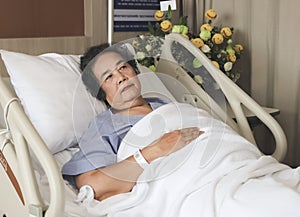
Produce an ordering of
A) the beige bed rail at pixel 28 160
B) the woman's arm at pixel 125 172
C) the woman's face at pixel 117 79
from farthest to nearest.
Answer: the woman's face at pixel 117 79 → the woman's arm at pixel 125 172 → the beige bed rail at pixel 28 160

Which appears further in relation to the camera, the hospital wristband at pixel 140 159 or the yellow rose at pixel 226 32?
the yellow rose at pixel 226 32

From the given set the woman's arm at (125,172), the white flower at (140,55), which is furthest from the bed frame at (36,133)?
the woman's arm at (125,172)

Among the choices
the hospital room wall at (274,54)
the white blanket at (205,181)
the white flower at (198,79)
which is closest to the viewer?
the white blanket at (205,181)

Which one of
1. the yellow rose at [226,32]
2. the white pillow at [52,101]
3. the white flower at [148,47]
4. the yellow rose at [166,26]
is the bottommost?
the white pillow at [52,101]

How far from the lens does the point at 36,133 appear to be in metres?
1.17

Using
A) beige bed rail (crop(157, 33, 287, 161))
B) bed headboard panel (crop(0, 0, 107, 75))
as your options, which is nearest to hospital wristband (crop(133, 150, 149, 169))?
beige bed rail (crop(157, 33, 287, 161))

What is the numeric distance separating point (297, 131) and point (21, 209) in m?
1.53

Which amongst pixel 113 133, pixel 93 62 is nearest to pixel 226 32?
pixel 93 62

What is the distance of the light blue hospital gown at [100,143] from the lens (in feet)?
4.85

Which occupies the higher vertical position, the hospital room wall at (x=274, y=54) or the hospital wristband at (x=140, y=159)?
the hospital room wall at (x=274, y=54)

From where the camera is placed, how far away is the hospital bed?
1.18 m

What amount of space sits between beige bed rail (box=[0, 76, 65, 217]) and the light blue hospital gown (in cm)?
23

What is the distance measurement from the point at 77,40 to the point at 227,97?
76cm

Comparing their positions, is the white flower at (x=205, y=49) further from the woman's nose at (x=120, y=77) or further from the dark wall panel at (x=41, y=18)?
the woman's nose at (x=120, y=77)
